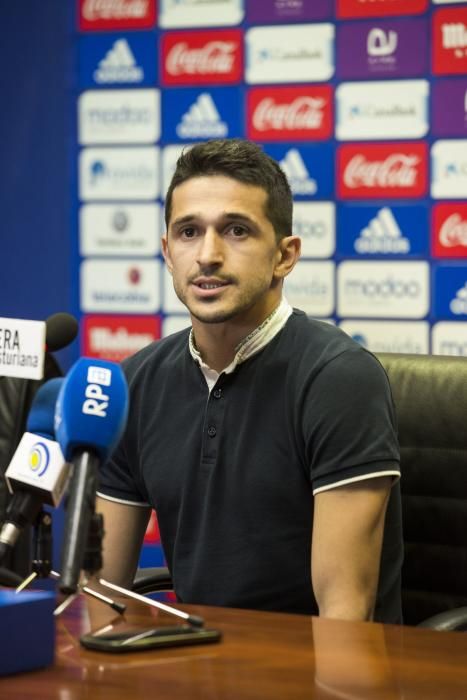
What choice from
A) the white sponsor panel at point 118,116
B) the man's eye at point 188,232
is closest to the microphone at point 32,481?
the man's eye at point 188,232

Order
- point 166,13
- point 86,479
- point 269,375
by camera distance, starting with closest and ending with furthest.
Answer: point 86,479
point 269,375
point 166,13

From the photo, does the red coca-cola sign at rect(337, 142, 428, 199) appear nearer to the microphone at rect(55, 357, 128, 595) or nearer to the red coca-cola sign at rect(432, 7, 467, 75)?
the red coca-cola sign at rect(432, 7, 467, 75)

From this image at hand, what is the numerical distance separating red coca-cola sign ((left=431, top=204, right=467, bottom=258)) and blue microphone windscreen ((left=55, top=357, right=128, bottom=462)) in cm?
244

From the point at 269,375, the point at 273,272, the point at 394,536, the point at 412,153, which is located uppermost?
the point at 412,153

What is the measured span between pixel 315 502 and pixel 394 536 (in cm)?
23

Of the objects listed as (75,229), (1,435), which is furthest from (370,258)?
(1,435)

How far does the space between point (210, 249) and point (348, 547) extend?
51cm

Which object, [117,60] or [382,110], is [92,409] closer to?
[382,110]

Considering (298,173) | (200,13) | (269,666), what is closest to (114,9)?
(200,13)

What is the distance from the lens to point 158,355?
2150 millimetres

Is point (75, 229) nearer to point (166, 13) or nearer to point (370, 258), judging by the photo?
point (166, 13)

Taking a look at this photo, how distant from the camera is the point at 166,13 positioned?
3.88m

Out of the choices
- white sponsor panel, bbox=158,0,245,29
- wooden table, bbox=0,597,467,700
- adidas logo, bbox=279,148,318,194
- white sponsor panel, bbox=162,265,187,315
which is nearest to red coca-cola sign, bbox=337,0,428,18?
white sponsor panel, bbox=158,0,245,29

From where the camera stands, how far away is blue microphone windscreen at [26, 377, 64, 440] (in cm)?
143
